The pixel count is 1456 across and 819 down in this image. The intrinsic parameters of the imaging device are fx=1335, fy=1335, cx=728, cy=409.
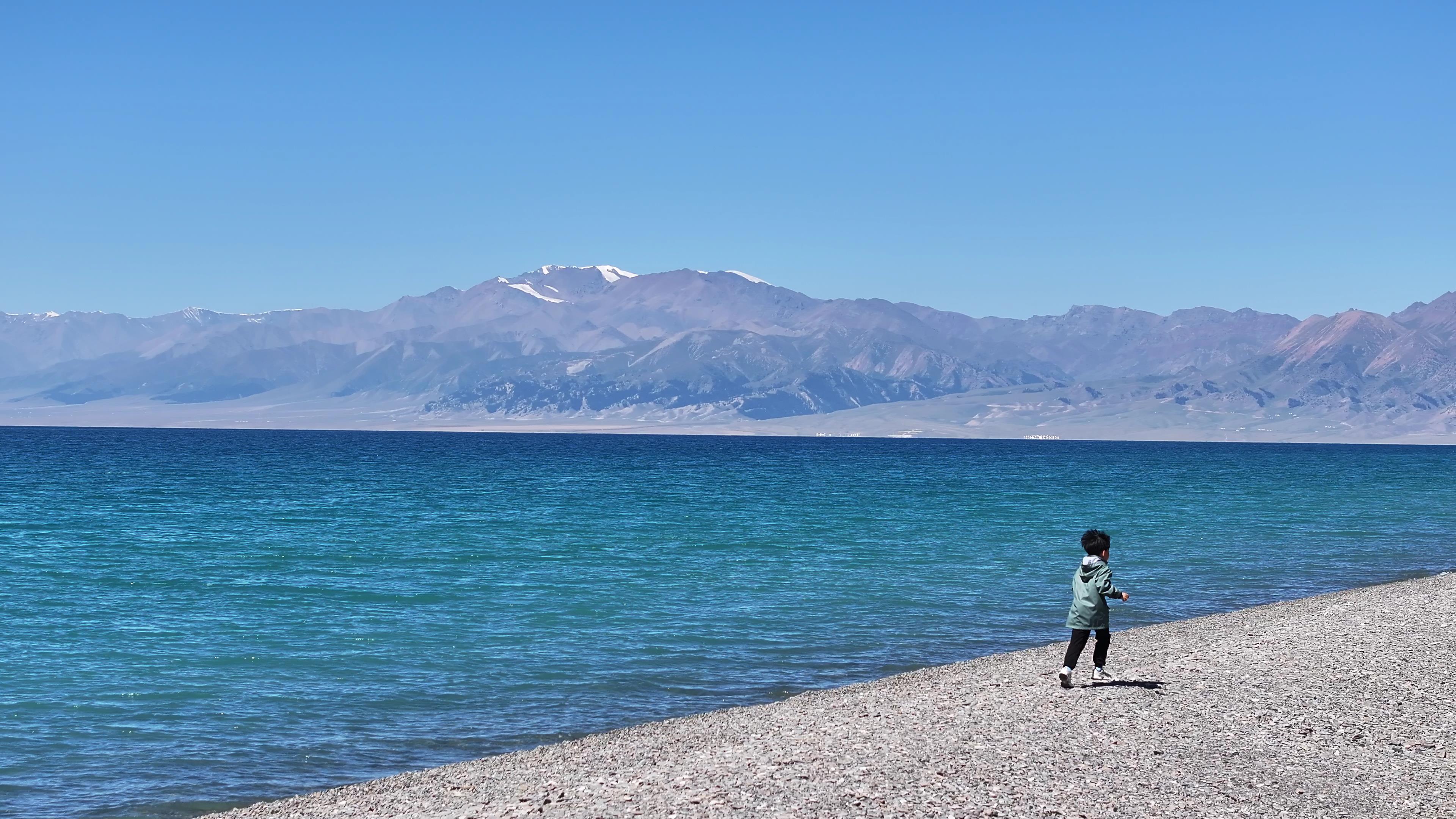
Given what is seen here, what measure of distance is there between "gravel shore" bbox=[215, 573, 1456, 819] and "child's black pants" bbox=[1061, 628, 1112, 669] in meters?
0.42

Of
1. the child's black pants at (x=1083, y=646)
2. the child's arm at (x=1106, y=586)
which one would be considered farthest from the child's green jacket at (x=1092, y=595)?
the child's black pants at (x=1083, y=646)

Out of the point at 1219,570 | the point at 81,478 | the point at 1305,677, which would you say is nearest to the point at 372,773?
the point at 1305,677

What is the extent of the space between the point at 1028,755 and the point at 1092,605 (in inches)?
154

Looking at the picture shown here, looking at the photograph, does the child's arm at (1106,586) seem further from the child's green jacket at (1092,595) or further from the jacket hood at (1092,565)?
the jacket hood at (1092,565)

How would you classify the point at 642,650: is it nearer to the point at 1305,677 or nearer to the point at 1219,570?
the point at 1305,677

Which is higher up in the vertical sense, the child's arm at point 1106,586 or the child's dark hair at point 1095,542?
the child's dark hair at point 1095,542

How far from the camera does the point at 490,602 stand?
1296 inches

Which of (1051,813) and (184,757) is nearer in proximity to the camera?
(1051,813)

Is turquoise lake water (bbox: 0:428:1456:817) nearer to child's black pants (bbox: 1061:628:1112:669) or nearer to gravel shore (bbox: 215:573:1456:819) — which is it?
gravel shore (bbox: 215:573:1456:819)

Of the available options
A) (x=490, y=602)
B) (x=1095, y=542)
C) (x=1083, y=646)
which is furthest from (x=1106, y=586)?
(x=490, y=602)

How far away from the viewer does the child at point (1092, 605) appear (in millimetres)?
18078

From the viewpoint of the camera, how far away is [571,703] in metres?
21.2

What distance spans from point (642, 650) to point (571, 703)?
187 inches

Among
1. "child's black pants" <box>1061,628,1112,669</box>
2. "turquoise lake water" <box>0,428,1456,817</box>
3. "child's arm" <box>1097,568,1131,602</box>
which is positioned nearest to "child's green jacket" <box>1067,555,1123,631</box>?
"child's arm" <box>1097,568,1131,602</box>
